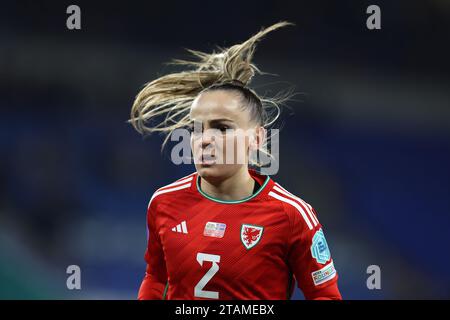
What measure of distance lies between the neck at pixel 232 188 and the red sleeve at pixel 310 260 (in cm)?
21

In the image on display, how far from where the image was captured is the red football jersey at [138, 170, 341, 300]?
210 centimetres

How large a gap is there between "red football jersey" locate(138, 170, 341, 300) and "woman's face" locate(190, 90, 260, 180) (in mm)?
157

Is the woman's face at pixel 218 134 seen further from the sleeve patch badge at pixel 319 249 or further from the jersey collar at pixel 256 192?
the sleeve patch badge at pixel 319 249

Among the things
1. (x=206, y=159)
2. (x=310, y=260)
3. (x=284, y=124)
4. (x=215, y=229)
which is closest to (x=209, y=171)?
(x=206, y=159)

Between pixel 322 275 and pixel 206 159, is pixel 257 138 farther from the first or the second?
pixel 322 275

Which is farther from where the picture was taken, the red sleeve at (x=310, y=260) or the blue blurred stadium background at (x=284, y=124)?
the blue blurred stadium background at (x=284, y=124)

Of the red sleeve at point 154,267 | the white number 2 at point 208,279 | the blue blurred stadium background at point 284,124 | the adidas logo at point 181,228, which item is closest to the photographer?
the white number 2 at point 208,279

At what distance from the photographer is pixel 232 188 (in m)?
2.25

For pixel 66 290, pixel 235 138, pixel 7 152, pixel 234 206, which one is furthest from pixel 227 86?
pixel 7 152

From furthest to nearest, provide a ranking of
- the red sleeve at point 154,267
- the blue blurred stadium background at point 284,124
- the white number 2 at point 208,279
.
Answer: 1. the blue blurred stadium background at point 284,124
2. the red sleeve at point 154,267
3. the white number 2 at point 208,279

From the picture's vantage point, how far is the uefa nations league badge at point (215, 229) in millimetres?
2168

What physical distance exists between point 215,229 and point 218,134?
1.19ft

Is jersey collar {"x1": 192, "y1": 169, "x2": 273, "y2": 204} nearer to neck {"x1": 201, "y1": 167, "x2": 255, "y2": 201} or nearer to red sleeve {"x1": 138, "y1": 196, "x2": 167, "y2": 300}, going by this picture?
neck {"x1": 201, "y1": 167, "x2": 255, "y2": 201}

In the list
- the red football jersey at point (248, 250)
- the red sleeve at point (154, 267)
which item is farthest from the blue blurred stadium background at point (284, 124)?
the red football jersey at point (248, 250)
